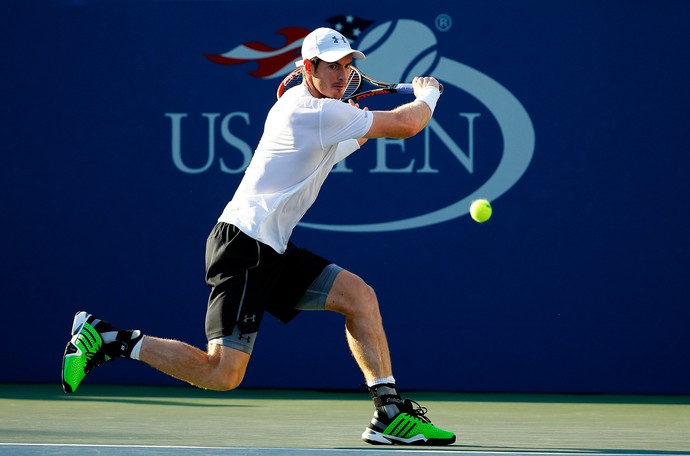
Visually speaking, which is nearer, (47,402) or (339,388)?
(47,402)

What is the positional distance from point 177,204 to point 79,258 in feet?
2.14

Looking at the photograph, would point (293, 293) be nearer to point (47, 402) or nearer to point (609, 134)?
point (47, 402)

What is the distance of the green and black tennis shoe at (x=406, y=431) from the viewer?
4887mm

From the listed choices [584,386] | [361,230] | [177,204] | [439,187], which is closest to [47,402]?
[177,204]

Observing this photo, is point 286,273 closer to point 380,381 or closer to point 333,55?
point 380,381

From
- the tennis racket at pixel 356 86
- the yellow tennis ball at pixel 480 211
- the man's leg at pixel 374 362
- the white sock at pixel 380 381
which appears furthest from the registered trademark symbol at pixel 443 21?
the white sock at pixel 380 381

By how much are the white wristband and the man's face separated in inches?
12.2

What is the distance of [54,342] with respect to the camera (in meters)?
7.59

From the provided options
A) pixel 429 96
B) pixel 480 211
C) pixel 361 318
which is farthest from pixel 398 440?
pixel 480 211

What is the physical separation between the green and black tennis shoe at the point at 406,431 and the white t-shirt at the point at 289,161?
758 millimetres

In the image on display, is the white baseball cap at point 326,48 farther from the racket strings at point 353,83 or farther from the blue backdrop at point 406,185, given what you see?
the blue backdrop at point 406,185

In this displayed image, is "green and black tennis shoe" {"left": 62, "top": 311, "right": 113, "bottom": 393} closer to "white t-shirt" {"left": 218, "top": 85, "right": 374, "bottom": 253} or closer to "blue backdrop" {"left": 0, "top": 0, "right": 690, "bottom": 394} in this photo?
"white t-shirt" {"left": 218, "top": 85, "right": 374, "bottom": 253}

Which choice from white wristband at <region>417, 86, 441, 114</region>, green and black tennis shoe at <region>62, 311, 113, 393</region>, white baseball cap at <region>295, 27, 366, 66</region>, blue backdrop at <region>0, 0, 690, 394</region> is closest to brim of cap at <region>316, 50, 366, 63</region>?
white baseball cap at <region>295, 27, 366, 66</region>

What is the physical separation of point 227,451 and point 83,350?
0.73 m
